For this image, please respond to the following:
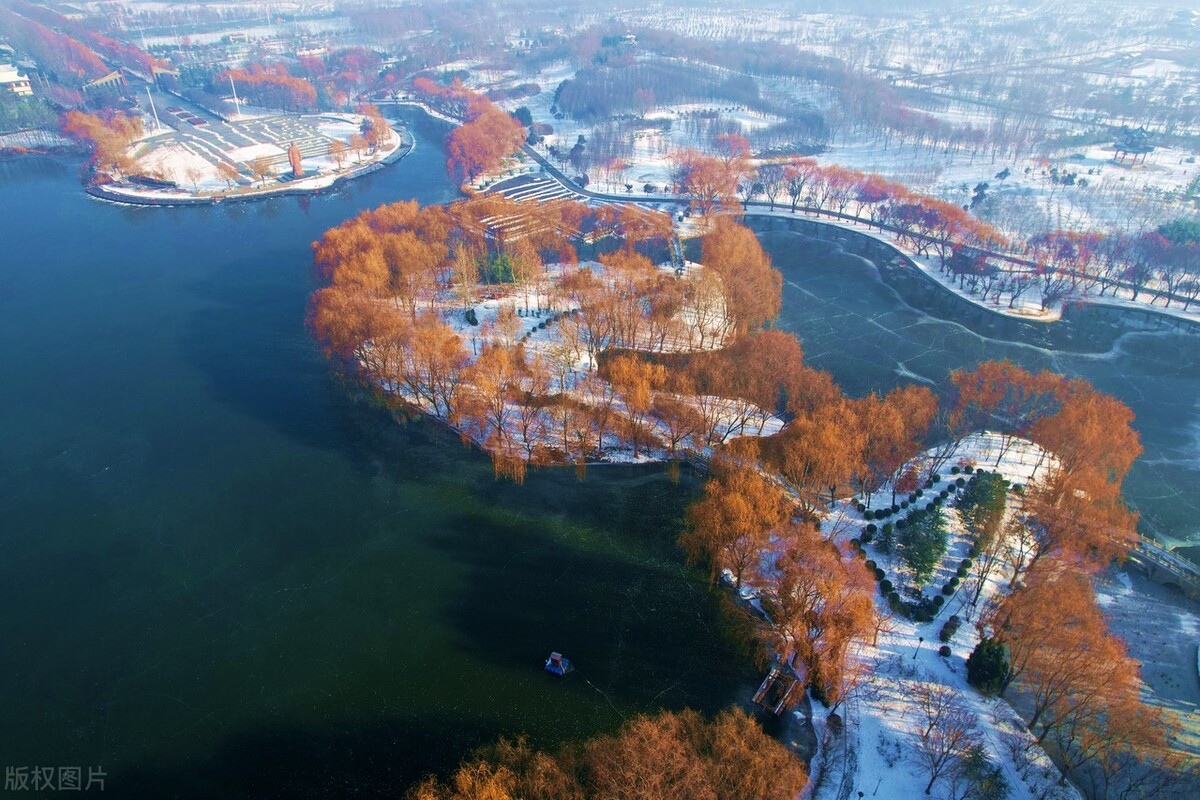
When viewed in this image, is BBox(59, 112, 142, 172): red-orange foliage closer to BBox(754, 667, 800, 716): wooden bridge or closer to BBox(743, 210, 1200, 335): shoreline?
BBox(743, 210, 1200, 335): shoreline

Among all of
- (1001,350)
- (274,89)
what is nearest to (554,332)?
(1001,350)

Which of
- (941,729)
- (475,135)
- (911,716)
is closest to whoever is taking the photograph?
(941,729)

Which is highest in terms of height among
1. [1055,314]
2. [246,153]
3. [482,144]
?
[482,144]

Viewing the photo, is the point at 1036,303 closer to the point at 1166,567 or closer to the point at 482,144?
the point at 1166,567

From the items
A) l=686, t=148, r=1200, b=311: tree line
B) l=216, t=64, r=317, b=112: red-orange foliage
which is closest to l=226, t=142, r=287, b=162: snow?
l=216, t=64, r=317, b=112: red-orange foliage

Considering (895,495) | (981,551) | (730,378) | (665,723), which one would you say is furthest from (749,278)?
(665,723)

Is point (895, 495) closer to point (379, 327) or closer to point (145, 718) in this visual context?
point (379, 327)

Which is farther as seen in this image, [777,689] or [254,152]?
[254,152]
